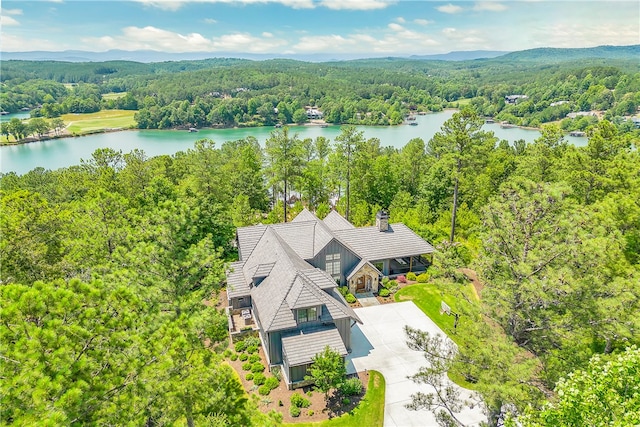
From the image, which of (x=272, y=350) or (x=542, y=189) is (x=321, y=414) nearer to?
(x=272, y=350)

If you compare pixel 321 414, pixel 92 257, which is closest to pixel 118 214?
pixel 92 257

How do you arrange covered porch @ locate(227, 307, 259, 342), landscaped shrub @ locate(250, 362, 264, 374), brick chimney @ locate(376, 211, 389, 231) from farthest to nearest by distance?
brick chimney @ locate(376, 211, 389, 231), covered porch @ locate(227, 307, 259, 342), landscaped shrub @ locate(250, 362, 264, 374)

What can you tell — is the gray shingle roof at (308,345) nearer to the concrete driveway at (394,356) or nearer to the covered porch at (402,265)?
the concrete driveway at (394,356)

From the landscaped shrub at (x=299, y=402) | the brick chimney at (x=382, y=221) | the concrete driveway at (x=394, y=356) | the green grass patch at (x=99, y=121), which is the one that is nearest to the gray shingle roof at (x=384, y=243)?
the brick chimney at (x=382, y=221)

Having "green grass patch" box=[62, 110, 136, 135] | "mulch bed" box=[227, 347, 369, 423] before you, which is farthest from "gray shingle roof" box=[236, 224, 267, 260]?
"green grass patch" box=[62, 110, 136, 135]

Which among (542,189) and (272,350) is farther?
(272,350)

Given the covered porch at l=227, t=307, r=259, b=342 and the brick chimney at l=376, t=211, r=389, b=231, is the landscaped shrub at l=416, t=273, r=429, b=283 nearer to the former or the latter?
the brick chimney at l=376, t=211, r=389, b=231

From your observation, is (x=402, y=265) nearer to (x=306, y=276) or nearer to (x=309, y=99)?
(x=306, y=276)
